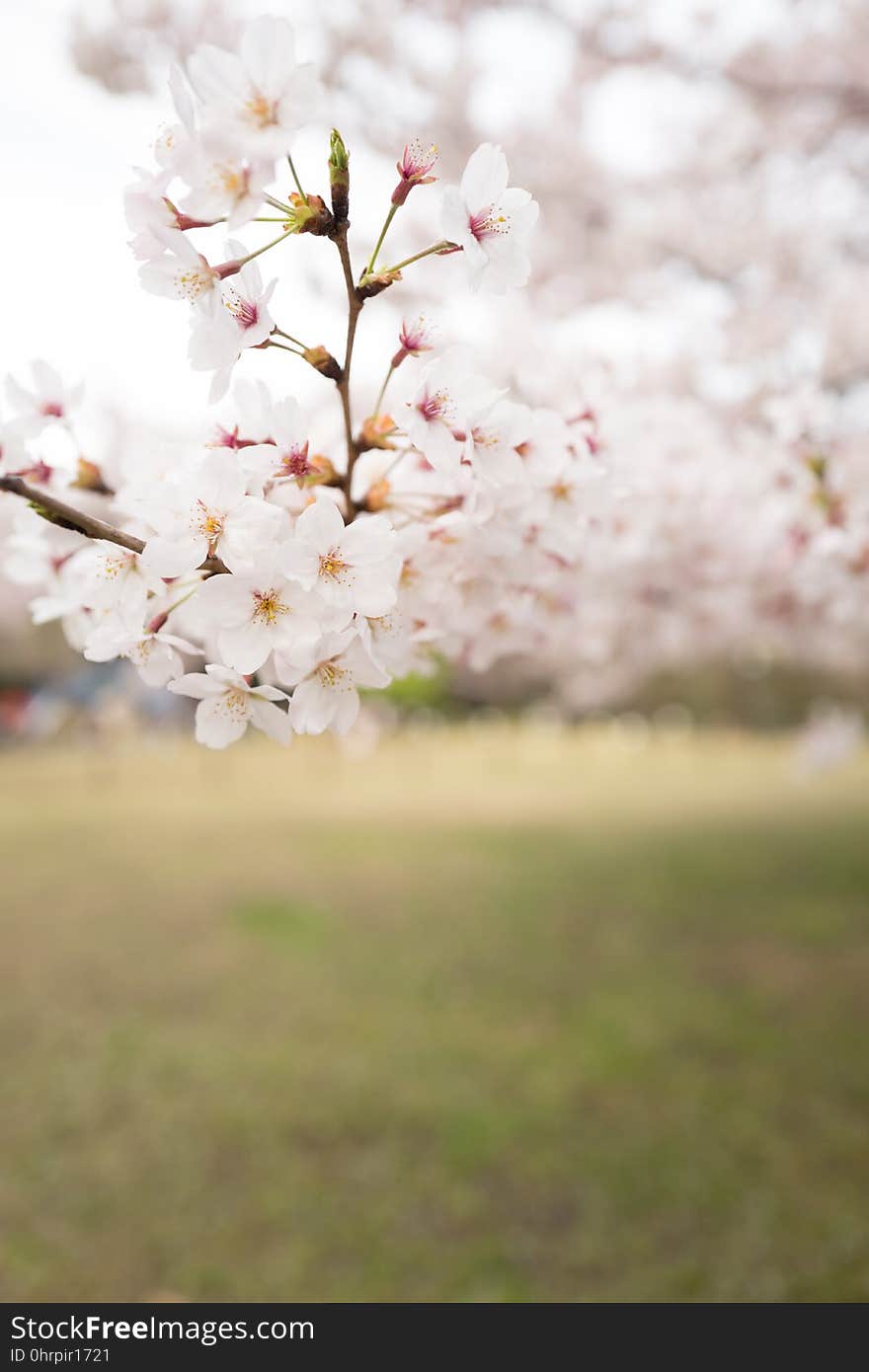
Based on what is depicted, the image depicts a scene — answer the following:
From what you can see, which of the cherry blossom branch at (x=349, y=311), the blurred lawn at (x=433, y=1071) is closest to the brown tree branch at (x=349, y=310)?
the cherry blossom branch at (x=349, y=311)

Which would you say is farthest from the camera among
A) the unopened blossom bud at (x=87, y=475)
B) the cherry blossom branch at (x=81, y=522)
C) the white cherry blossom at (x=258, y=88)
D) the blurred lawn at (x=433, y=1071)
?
the blurred lawn at (x=433, y=1071)

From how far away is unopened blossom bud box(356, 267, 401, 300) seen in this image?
0.71m

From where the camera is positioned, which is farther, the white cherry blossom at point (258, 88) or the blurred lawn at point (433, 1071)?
the blurred lawn at point (433, 1071)

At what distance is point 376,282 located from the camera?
716 millimetres

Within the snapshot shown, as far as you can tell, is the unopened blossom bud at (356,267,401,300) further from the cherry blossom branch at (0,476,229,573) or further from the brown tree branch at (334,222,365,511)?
the cherry blossom branch at (0,476,229,573)

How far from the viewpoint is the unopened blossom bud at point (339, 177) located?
67cm

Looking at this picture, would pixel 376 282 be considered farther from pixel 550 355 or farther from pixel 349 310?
pixel 550 355

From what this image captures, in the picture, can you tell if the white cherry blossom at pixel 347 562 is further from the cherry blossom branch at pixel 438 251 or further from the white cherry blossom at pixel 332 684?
the cherry blossom branch at pixel 438 251

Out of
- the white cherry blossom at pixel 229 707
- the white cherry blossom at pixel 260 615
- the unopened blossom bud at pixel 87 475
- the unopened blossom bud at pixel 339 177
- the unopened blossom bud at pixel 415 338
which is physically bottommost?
the white cherry blossom at pixel 229 707

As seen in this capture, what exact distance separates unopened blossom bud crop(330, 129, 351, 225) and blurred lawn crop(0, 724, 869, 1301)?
2.27 m

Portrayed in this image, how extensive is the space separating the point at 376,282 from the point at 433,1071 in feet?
10.5

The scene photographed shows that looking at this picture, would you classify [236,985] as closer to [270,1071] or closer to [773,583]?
[270,1071]

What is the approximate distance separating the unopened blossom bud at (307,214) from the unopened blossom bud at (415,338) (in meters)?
0.12
